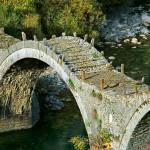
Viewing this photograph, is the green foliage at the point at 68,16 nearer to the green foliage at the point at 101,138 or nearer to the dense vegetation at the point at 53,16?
the dense vegetation at the point at 53,16

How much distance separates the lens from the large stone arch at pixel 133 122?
2244 cm

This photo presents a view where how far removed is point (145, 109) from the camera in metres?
22.4

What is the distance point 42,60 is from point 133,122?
8.64 metres

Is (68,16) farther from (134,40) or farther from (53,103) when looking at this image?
(53,103)

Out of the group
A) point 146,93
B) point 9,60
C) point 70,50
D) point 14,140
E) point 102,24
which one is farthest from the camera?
point 102,24

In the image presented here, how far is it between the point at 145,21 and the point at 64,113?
25.9 metres

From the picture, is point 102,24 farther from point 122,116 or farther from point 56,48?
point 122,116

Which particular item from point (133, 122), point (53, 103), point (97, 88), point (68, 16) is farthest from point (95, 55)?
point (68, 16)

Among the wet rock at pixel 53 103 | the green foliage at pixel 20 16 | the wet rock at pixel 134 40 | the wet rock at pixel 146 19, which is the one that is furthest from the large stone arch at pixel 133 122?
the wet rock at pixel 146 19

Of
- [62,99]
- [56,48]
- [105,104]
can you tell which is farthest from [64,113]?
[105,104]

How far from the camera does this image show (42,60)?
30359 millimetres

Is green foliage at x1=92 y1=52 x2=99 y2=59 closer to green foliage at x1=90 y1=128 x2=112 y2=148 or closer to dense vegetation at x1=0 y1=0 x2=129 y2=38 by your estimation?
green foliage at x1=90 y1=128 x2=112 y2=148

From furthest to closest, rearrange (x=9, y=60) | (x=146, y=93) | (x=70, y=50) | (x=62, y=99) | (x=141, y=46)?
1. (x=141, y=46)
2. (x=62, y=99)
3. (x=9, y=60)
4. (x=70, y=50)
5. (x=146, y=93)

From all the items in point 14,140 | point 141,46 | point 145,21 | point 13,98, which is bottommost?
point 14,140
